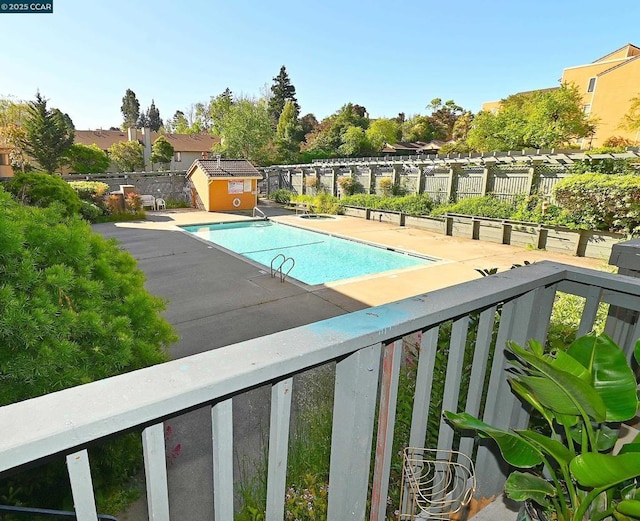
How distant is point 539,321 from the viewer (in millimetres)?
1611

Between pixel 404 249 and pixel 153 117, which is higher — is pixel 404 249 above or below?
below

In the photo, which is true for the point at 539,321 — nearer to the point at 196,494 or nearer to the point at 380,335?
the point at 380,335

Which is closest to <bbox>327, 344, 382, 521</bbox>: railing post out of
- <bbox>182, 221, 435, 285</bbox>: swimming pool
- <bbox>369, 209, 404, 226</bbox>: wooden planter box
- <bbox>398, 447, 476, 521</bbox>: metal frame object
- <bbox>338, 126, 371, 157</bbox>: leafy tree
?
<bbox>398, 447, 476, 521</bbox>: metal frame object

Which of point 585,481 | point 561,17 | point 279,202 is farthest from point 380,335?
point 279,202

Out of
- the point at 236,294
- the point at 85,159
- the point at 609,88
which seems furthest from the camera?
the point at 85,159

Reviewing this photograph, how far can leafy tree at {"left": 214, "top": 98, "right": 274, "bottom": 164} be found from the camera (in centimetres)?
3041

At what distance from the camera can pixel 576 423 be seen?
4.16 feet

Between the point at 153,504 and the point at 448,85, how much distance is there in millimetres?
51118

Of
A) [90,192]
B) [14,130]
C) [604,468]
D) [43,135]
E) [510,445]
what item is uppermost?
[14,130]

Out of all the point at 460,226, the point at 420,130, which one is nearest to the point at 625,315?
the point at 460,226

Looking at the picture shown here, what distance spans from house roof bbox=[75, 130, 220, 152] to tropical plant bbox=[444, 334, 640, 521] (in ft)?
136

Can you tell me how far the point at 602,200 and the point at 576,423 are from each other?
1142 centimetres

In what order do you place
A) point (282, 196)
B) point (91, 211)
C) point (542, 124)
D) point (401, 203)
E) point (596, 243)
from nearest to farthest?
point (596, 243), point (91, 211), point (401, 203), point (282, 196), point (542, 124)

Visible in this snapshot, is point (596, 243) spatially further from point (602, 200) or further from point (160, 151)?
point (160, 151)
